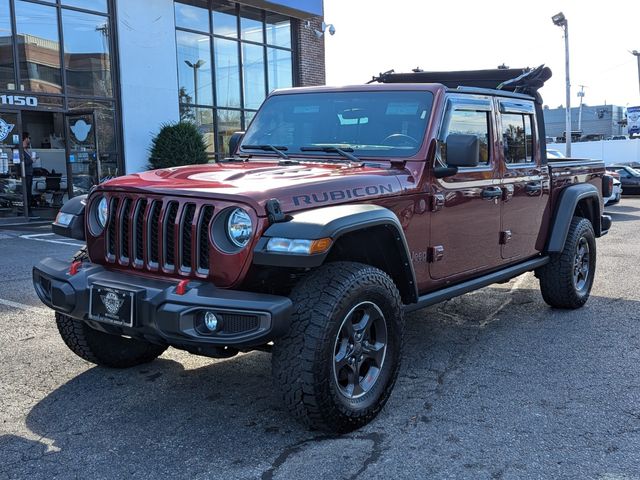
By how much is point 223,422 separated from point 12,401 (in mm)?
1287

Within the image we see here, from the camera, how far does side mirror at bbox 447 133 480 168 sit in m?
4.06

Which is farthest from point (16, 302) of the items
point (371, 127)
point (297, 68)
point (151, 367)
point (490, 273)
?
point (297, 68)

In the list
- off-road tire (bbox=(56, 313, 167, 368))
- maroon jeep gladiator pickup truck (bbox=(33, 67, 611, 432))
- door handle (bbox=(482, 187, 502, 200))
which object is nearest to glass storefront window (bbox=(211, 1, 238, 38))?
maroon jeep gladiator pickup truck (bbox=(33, 67, 611, 432))

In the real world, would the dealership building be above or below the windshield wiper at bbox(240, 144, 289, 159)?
above

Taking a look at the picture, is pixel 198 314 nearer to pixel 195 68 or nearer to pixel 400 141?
pixel 400 141

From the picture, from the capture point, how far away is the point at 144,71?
14.2 metres

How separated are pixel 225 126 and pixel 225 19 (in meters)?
2.57

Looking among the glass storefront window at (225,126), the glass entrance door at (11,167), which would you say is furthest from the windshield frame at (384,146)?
the glass storefront window at (225,126)

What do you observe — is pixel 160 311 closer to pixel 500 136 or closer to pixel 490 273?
pixel 490 273

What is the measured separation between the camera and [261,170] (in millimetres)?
3977

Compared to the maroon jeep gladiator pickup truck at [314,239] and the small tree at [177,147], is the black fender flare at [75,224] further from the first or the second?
the small tree at [177,147]

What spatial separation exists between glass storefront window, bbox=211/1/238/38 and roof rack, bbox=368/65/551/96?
432 inches

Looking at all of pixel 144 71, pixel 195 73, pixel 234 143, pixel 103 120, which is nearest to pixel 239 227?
pixel 234 143

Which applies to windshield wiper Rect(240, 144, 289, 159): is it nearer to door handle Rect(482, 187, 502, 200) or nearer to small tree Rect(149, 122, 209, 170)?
door handle Rect(482, 187, 502, 200)
